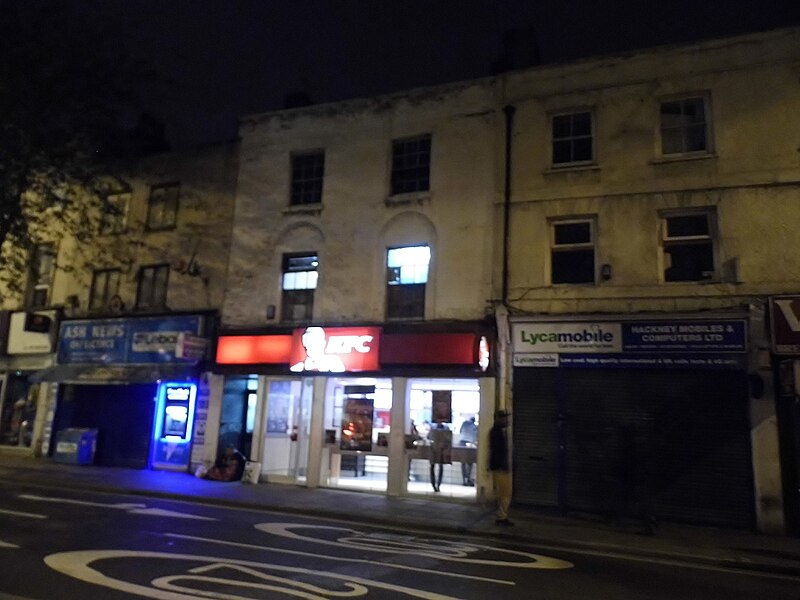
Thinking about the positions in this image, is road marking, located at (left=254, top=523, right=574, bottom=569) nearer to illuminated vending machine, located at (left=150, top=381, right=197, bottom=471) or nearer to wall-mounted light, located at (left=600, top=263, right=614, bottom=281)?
wall-mounted light, located at (left=600, top=263, right=614, bottom=281)

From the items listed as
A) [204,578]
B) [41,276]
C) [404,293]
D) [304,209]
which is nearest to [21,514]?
[204,578]

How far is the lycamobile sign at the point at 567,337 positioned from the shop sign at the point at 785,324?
2808 millimetres

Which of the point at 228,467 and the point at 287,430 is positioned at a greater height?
the point at 287,430

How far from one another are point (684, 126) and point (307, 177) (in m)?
9.67

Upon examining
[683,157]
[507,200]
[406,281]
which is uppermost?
[683,157]

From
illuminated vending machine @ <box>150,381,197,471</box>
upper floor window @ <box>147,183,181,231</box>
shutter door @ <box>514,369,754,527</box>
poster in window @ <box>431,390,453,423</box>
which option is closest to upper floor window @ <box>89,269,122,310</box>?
upper floor window @ <box>147,183,181,231</box>

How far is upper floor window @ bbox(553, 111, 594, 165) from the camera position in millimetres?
14055

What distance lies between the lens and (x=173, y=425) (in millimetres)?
17625

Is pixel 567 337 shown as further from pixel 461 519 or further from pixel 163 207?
pixel 163 207

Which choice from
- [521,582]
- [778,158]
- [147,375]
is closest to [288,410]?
[147,375]

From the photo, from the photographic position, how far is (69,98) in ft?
53.4

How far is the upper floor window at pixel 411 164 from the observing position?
15508mm

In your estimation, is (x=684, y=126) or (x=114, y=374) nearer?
(x=684, y=126)

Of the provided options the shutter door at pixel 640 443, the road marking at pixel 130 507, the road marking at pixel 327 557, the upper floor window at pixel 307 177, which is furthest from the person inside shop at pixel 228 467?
the shutter door at pixel 640 443
